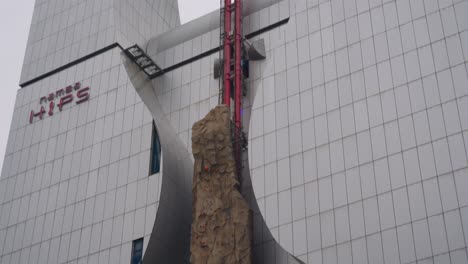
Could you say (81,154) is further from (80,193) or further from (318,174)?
(318,174)

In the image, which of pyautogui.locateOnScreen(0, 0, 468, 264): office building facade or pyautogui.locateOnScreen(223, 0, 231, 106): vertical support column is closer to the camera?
pyautogui.locateOnScreen(0, 0, 468, 264): office building facade

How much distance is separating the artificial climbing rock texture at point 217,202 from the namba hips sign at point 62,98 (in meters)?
9.84

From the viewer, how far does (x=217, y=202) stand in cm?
3544

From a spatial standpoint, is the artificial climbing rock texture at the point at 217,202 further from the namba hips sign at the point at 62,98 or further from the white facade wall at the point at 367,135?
the namba hips sign at the point at 62,98

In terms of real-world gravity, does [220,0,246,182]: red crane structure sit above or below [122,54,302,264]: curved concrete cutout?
above

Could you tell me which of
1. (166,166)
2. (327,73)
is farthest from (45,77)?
(327,73)

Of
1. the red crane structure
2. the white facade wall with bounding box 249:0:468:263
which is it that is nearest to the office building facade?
the white facade wall with bounding box 249:0:468:263

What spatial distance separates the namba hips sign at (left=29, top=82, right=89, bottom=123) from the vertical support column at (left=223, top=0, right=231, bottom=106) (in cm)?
850

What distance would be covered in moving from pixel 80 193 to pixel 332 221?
47.9ft

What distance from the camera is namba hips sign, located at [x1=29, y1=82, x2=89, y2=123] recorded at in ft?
146

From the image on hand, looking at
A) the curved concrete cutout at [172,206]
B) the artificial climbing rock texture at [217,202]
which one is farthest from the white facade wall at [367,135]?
the curved concrete cutout at [172,206]

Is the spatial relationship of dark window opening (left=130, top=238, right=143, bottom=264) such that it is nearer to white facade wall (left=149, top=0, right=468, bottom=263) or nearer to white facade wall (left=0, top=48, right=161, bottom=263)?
white facade wall (left=0, top=48, right=161, bottom=263)

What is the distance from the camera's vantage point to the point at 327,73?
3662 centimetres

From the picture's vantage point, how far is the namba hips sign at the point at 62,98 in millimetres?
44500
